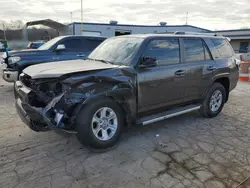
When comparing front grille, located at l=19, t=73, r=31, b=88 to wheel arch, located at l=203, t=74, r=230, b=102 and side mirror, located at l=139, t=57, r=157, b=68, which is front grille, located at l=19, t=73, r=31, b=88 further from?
wheel arch, located at l=203, t=74, r=230, b=102

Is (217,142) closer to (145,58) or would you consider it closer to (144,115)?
(144,115)

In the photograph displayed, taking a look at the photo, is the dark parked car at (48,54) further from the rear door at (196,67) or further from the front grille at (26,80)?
the rear door at (196,67)

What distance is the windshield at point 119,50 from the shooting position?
3748 mm

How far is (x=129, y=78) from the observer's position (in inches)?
136

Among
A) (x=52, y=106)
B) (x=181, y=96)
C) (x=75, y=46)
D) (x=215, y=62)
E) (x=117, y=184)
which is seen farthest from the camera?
(x=75, y=46)

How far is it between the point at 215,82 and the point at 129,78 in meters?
2.67

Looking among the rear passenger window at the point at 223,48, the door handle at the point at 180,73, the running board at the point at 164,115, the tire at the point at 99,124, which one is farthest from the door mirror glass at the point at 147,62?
the rear passenger window at the point at 223,48

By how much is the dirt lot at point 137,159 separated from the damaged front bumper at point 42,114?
52 centimetres

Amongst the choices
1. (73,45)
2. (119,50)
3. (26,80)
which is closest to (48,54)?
(73,45)

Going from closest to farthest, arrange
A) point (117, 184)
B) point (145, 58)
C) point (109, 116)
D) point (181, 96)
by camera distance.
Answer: point (117, 184), point (109, 116), point (145, 58), point (181, 96)

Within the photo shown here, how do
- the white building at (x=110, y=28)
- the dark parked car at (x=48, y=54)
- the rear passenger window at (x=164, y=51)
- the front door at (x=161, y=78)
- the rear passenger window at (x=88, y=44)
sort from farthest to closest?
1. the white building at (x=110, y=28)
2. the rear passenger window at (x=88, y=44)
3. the dark parked car at (x=48, y=54)
4. the rear passenger window at (x=164, y=51)
5. the front door at (x=161, y=78)

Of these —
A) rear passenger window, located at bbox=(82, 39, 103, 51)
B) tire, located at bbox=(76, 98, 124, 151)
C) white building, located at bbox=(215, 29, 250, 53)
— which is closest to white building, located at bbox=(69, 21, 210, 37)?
white building, located at bbox=(215, 29, 250, 53)

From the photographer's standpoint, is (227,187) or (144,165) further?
(144,165)

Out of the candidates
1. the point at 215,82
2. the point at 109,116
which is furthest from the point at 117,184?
the point at 215,82
